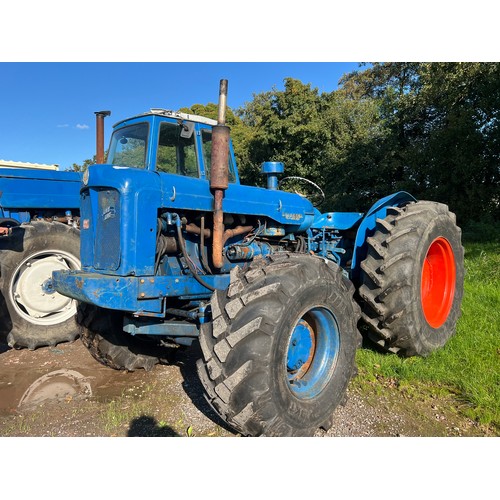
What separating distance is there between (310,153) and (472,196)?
7.16 m

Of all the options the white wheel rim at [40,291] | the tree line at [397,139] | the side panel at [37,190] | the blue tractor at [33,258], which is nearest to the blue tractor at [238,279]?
the blue tractor at [33,258]

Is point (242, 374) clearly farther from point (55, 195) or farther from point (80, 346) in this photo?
point (55, 195)

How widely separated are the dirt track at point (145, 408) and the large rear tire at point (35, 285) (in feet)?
1.74

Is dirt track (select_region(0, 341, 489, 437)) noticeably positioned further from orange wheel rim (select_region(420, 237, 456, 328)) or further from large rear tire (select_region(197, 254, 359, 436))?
orange wheel rim (select_region(420, 237, 456, 328))

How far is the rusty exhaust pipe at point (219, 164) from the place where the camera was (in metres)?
3.02

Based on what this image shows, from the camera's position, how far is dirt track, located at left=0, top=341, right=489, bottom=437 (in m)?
3.11

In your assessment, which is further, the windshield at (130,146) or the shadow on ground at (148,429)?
the windshield at (130,146)

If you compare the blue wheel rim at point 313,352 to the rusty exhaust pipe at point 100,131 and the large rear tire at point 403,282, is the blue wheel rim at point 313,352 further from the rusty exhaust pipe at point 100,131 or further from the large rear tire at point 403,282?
the rusty exhaust pipe at point 100,131

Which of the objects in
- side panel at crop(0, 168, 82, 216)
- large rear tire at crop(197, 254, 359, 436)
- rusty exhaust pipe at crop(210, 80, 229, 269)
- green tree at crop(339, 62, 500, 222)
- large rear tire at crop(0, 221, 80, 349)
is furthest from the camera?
green tree at crop(339, 62, 500, 222)

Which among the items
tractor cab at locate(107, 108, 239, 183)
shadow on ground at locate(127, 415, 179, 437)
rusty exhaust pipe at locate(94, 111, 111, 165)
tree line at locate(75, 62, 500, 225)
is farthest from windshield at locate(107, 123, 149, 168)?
tree line at locate(75, 62, 500, 225)

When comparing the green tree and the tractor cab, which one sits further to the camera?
the green tree

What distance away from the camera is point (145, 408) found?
3479 millimetres

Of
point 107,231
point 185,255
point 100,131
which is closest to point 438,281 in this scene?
point 185,255

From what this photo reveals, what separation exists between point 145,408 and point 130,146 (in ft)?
7.93
